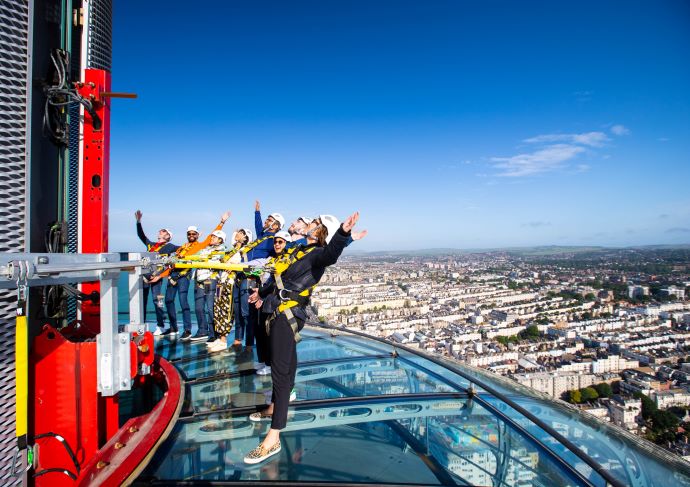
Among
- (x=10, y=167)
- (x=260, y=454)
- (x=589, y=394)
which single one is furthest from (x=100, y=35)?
(x=589, y=394)

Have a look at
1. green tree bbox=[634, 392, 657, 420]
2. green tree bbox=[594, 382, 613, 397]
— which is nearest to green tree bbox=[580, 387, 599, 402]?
green tree bbox=[594, 382, 613, 397]

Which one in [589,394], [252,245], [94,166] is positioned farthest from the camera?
[589,394]

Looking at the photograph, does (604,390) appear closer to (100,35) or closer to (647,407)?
(647,407)

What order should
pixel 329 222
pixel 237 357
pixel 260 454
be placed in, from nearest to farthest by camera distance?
pixel 260 454 < pixel 329 222 < pixel 237 357

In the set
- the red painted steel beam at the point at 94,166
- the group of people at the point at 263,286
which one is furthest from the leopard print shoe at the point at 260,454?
the red painted steel beam at the point at 94,166

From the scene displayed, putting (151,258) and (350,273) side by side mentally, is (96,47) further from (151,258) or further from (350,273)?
(350,273)

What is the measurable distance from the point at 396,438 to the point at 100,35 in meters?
4.27

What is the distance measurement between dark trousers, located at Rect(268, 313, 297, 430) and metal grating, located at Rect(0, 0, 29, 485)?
161cm

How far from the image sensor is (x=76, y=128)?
9.93 ft

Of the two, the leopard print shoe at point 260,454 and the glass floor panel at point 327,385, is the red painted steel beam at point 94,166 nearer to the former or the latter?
the glass floor panel at point 327,385

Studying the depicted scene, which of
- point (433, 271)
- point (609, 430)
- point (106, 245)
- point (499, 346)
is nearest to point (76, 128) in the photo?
point (106, 245)

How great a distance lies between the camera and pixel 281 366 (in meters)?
3.25

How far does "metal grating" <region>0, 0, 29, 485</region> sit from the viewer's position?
2.09 meters

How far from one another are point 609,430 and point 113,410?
173 inches
